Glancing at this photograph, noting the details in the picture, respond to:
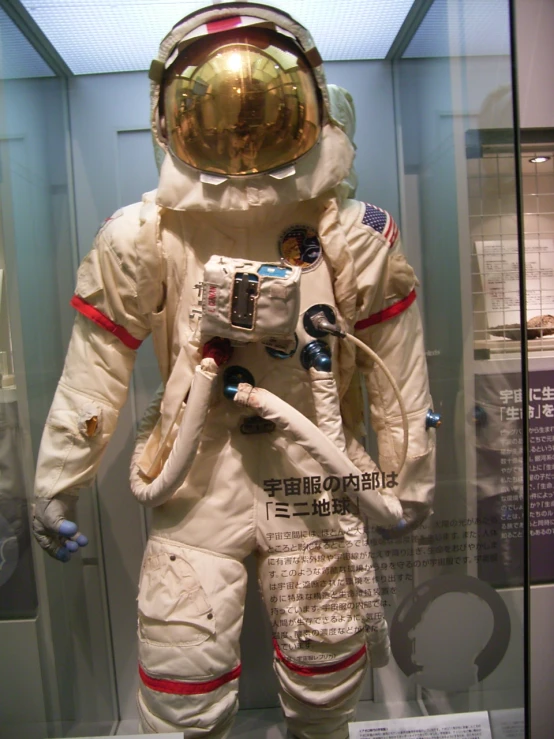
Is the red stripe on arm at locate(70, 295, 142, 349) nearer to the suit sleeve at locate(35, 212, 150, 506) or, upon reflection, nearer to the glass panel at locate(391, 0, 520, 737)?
the suit sleeve at locate(35, 212, 150, 506)

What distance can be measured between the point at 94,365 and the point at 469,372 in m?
0.78

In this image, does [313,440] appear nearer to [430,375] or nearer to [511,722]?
[430,375]

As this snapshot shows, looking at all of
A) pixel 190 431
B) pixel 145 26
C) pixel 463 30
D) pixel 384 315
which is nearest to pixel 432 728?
pixel 190 431

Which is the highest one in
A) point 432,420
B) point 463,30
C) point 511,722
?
point 463,30

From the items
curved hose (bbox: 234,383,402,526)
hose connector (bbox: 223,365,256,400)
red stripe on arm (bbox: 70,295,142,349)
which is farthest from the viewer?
red stripe on arm (bbox: 70,295,142,349)

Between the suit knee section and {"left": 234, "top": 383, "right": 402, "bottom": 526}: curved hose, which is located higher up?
{"left": 234, "top": 383, "right": 402, "bottom": 526}: curved hose

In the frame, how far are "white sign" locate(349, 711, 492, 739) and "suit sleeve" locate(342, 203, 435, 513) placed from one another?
0.35 metres

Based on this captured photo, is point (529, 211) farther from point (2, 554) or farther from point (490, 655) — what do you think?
point (2, 554)

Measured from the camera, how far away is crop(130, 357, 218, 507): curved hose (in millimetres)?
982

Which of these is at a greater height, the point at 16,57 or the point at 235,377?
the point at 16,57

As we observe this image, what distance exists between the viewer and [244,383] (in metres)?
1.00

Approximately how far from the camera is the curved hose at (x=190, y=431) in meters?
0.98

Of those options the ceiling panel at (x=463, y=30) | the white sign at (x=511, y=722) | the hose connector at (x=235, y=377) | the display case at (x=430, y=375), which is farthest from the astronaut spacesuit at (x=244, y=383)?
the ceiling panel at (x=463, y=30)

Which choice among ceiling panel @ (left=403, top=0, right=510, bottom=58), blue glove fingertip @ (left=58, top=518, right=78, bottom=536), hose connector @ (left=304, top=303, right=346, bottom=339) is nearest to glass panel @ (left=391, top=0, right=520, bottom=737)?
ceiling panel @ (left=403, top=0, right=510, bottom=58)
